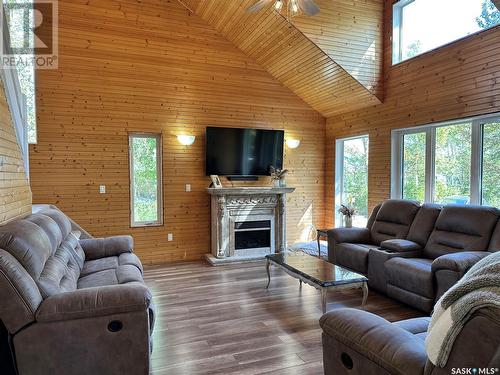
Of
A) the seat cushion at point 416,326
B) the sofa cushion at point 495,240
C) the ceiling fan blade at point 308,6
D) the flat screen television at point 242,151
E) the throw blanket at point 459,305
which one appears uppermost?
the ceiling fan blade at point 308,6

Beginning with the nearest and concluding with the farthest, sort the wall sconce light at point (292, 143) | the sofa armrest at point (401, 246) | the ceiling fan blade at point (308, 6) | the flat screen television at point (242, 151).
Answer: the ceiling fan blade at point (308, 6), the sofa armrest at point (401, 246), the flat screen television at point (242, 151), the wall sconce light at point (292, 143)

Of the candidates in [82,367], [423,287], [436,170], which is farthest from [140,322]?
[436,170]

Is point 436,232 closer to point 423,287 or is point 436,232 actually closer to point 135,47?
point 423,287

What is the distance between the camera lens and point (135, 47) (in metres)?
5.41

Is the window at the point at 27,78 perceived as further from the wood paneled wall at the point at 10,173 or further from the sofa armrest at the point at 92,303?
the sofa armrest at the point at 92,303

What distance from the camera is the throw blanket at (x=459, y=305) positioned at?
114 cm

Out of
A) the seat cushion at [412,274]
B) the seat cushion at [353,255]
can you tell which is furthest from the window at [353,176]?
the seat cushion at [412,274]

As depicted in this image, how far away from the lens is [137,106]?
545cm

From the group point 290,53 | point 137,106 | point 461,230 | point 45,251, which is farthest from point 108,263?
point 290,53

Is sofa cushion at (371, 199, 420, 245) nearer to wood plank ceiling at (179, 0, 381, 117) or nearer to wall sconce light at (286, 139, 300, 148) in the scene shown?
wood plank ceiling at (179, 0, 381, 117)

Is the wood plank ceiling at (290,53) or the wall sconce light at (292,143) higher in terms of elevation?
the wood plank ceiling at (290,53)

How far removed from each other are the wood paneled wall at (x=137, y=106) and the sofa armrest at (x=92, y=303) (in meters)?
3.45

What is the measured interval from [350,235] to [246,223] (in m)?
1.82

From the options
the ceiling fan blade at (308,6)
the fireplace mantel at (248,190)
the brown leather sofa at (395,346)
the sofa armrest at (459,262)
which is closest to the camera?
the brown leather sofa at (395,346)
